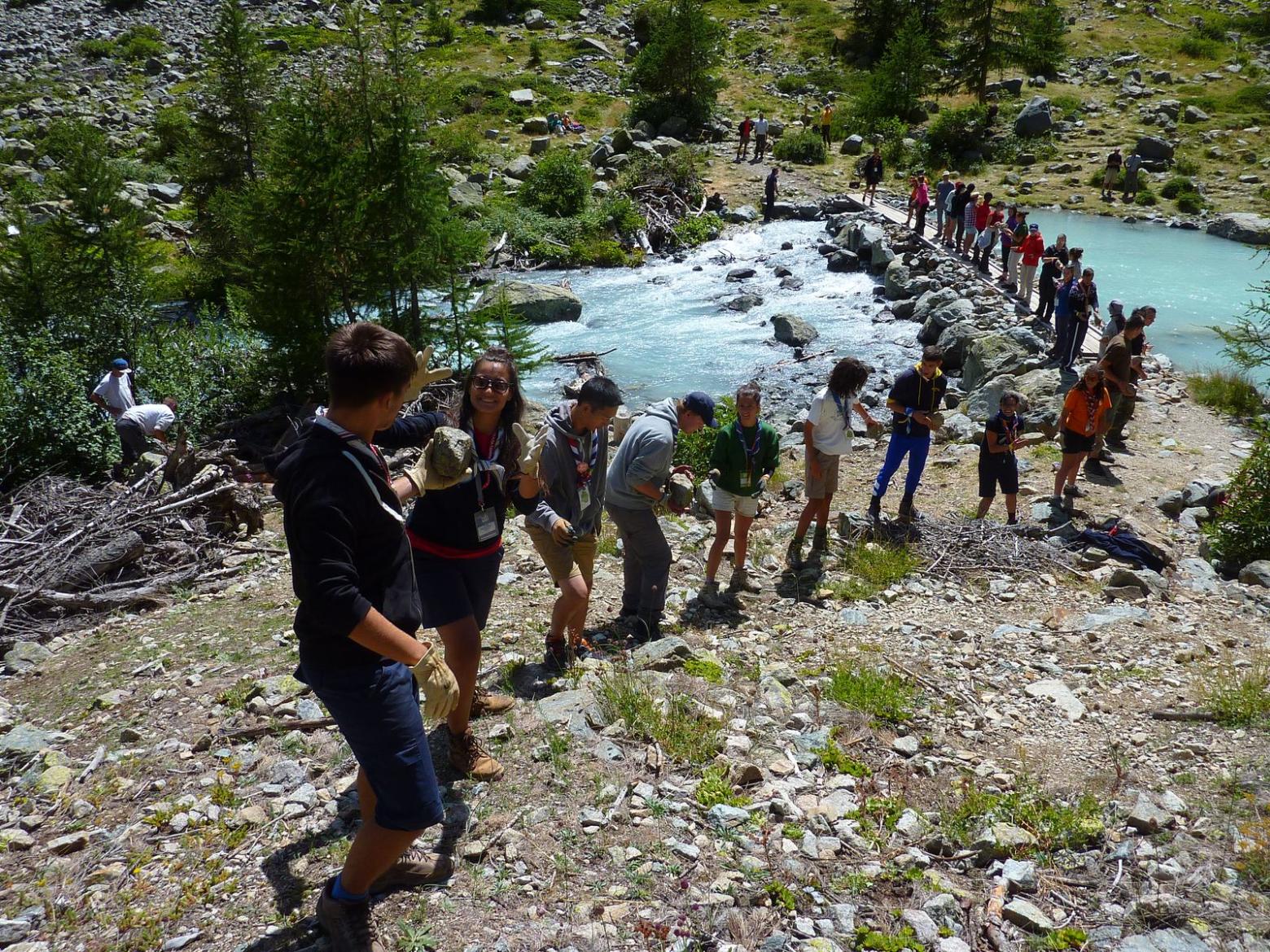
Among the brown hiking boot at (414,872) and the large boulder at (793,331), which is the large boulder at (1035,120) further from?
the brown hiking boot at (414,872)

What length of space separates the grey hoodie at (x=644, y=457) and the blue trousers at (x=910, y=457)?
140 inches

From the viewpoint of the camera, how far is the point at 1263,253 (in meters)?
22.5

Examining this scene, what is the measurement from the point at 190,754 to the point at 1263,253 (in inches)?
1075

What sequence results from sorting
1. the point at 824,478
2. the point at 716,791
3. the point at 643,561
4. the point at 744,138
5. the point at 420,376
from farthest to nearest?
1. the point at 744,138
2. the point at 824,478
3. the point at 643,561
4. the point at 716,791
5. the point at 420,376

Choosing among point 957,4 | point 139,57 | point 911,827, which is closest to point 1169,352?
point 911,827

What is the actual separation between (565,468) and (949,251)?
735 inches

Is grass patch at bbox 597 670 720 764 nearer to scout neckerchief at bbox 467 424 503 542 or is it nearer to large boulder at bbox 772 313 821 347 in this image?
scout neckerchief at bbox 467 424 503 542

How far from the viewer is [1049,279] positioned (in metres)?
14.9

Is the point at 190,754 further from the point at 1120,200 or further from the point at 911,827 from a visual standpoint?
the point at 1120,200

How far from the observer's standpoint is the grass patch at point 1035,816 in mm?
3873

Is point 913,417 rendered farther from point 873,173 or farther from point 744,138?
point 744,138

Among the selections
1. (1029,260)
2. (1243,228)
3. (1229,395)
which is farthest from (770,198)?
(1229,395)

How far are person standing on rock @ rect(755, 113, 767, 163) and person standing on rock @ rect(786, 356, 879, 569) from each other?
2661 centimetres

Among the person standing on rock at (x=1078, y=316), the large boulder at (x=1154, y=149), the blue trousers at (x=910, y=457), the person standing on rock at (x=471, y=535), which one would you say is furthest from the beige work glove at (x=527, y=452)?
the large boulder at (x=1154, y=149)
